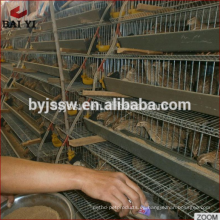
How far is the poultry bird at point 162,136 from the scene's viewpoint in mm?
1584

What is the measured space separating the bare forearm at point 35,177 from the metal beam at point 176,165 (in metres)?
0.80

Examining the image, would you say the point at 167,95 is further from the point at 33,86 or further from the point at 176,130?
the point at 33,86

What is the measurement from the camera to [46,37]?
3.79m

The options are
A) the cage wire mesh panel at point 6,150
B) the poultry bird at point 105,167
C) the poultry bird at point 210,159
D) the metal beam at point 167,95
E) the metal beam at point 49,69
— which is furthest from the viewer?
the cage wire mesh panel at point 6,150

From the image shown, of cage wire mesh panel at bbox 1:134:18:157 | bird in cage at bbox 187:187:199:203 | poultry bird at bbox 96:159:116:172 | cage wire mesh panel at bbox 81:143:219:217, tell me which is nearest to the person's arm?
cage wire mesh panel at bbox 81:143:219:217

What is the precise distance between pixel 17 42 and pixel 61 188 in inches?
212

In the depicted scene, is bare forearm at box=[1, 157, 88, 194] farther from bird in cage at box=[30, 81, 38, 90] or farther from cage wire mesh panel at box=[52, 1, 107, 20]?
bird in cage at box=[30, 81, 38, 90]

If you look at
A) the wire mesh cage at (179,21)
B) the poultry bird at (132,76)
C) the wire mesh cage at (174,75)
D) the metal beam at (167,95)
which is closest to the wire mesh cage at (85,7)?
the wire mesh cage at (179,21)

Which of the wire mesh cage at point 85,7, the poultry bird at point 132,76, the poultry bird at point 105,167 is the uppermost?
the wire mesh cage at point 85,7

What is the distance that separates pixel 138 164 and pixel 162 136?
13.7 inches

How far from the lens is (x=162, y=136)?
1631 millimetres

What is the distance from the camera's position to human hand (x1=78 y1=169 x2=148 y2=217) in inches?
22.0

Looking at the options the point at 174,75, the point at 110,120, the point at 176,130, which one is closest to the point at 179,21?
the point at 174,75

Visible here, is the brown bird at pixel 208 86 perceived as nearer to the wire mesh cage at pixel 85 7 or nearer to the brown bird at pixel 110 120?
the brown bird at pixel 110 120
